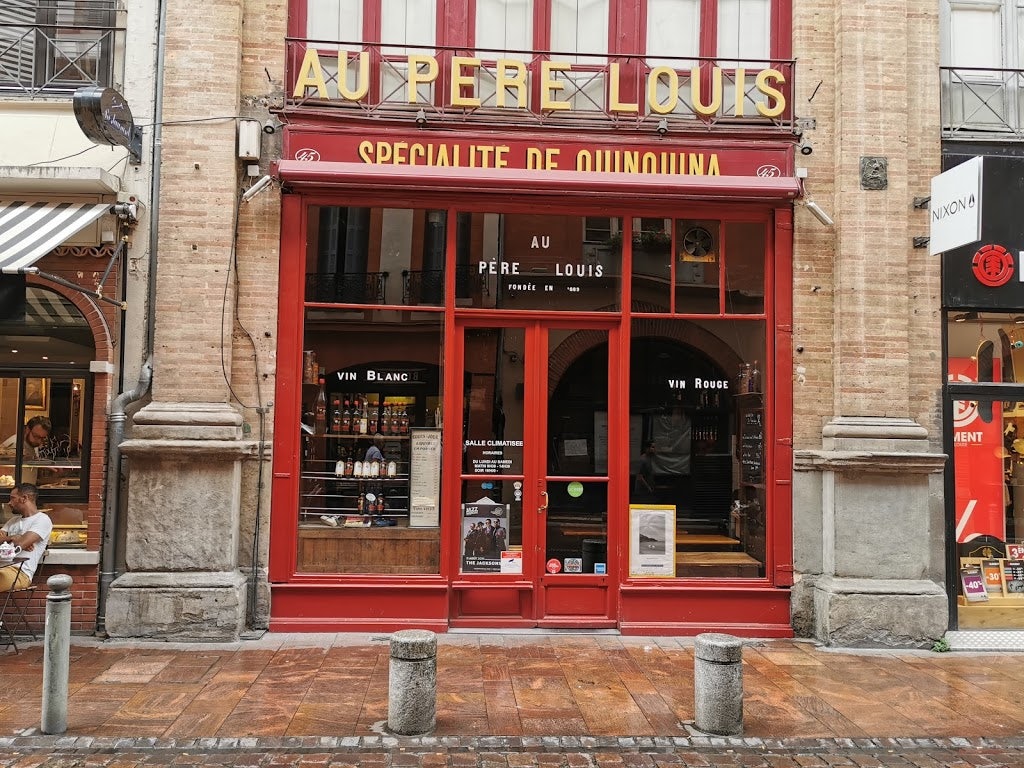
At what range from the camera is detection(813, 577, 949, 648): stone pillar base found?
8.12 metres

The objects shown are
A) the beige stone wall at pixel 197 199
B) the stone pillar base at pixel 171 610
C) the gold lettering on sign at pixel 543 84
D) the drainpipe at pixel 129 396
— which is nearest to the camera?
the stone pillar base at pixel 171 610

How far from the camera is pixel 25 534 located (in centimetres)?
752

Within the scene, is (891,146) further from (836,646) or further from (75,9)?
(75,9)

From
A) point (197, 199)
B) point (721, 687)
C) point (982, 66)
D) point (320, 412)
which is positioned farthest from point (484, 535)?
point (982, 66)

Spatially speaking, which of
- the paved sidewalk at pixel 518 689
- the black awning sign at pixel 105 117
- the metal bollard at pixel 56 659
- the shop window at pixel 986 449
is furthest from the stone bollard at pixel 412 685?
the shop window at pixel 986 449

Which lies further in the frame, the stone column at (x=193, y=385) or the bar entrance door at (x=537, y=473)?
the bar entrance door at (x=537, y=473)

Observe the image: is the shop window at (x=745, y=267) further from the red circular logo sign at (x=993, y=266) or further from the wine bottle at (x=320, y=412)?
the wine bottle at (x=320, y=412)

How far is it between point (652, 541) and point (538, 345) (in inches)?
89.4

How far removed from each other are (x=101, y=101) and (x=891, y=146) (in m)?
7.37

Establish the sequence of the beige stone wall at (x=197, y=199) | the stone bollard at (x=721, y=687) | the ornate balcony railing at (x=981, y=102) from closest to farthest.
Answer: the stone bollard at (x=721, y=687), the beige stone wall at (x=197, y=199), the ornate balcony railing at (x=981, y=102)

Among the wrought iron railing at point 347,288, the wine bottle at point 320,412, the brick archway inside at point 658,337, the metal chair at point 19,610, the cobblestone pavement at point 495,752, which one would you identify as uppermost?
the wrought iron railing at point 347,288

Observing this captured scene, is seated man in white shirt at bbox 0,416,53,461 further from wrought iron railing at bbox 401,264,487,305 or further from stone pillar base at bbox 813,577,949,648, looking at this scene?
stone pillar base at bbox 813,577,949,648

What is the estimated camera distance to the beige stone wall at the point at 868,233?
851cm

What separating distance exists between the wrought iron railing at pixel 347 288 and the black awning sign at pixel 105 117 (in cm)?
204
